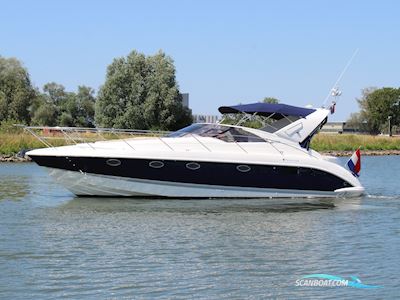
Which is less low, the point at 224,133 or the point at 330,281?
the point at 224,133

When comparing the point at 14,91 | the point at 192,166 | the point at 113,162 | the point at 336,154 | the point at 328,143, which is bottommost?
the point at 336,154

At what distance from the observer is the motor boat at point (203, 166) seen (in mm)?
20406

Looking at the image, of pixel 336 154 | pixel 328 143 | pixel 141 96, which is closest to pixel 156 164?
pixel 336 154

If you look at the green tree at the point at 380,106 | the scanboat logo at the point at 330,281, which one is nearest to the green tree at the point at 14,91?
the scanboat logo at the point at 330,281

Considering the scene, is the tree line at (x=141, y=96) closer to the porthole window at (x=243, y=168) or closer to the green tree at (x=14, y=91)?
the green tree at (x=14, y=91)

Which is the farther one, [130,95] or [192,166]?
[130,95]

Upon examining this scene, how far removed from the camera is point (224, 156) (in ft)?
67.7

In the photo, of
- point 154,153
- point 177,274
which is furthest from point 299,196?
point 177,274

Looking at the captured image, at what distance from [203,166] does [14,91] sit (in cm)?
6148

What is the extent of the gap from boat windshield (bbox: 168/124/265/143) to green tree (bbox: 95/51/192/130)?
44.0 metres

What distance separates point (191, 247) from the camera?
13.6 metres

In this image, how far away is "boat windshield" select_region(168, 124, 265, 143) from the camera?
2123 centimetres

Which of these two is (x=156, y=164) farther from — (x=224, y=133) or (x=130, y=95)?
(x=130, y=95)

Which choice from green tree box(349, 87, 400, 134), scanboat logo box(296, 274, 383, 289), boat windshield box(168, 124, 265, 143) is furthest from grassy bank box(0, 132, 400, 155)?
green tree box(349, 87, 400, 134)
